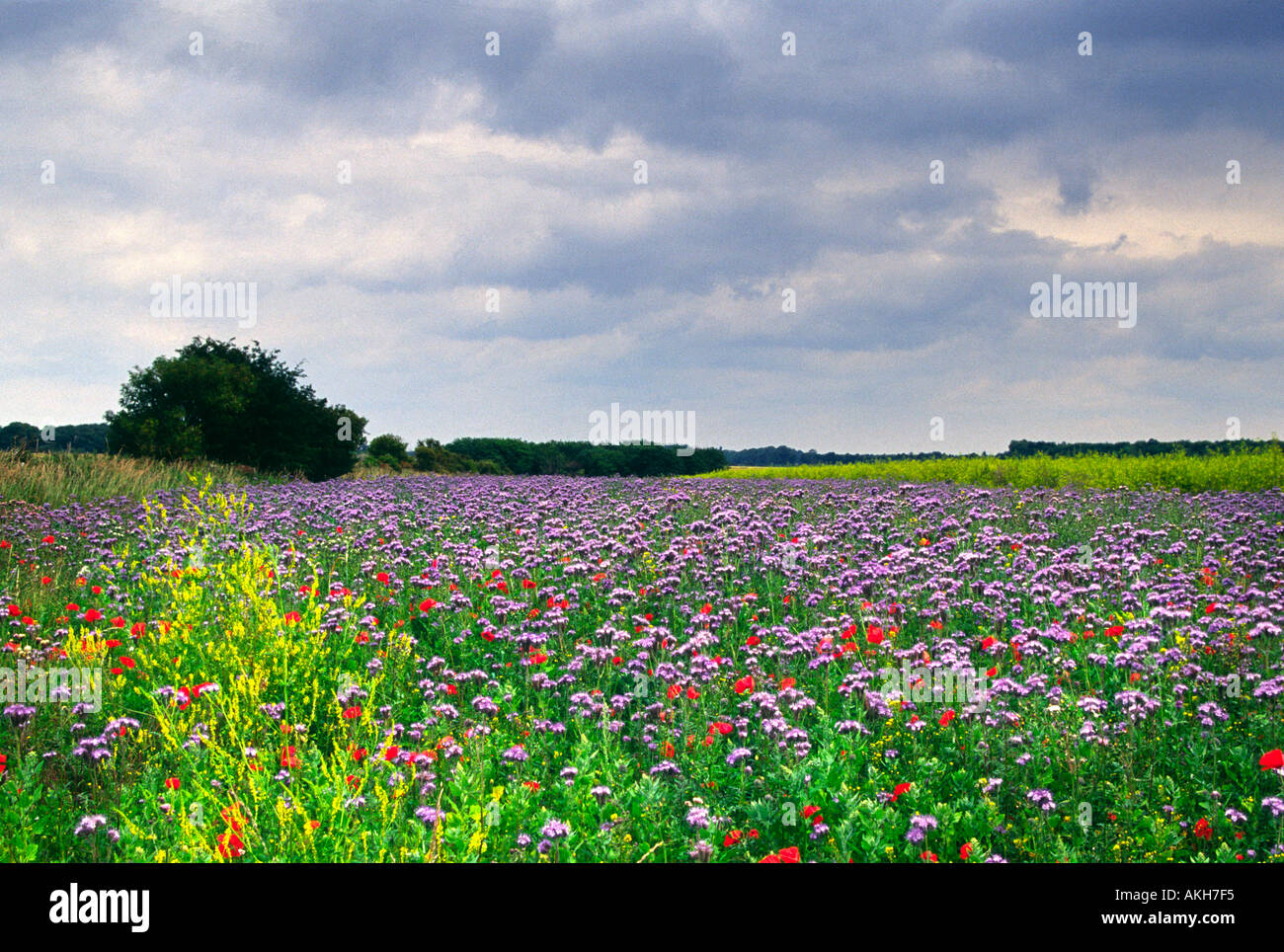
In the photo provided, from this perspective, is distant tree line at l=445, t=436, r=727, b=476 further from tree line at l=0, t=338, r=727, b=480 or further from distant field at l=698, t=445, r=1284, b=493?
distant field at l=698, t=445, r=1284, b=493

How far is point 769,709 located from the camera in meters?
5.25

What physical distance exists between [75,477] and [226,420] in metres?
14.9

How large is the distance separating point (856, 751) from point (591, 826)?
5.46 feet

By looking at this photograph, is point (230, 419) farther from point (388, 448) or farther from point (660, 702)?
point (660, 702)

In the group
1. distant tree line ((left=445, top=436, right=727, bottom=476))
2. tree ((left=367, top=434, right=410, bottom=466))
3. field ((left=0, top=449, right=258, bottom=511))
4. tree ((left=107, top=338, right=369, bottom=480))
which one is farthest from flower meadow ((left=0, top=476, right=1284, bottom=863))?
distant tree line ((left=445, top=436, right=727, bottom=476))

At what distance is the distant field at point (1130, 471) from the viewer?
2056 cm

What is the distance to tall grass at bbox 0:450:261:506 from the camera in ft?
56.7

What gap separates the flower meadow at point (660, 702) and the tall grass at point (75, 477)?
7.74m

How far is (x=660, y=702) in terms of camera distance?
19.1ft

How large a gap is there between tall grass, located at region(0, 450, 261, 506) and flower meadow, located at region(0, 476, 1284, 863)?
25.4 feet

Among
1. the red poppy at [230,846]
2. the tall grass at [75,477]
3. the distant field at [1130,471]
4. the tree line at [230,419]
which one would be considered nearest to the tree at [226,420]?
the tree line at [230,419]
